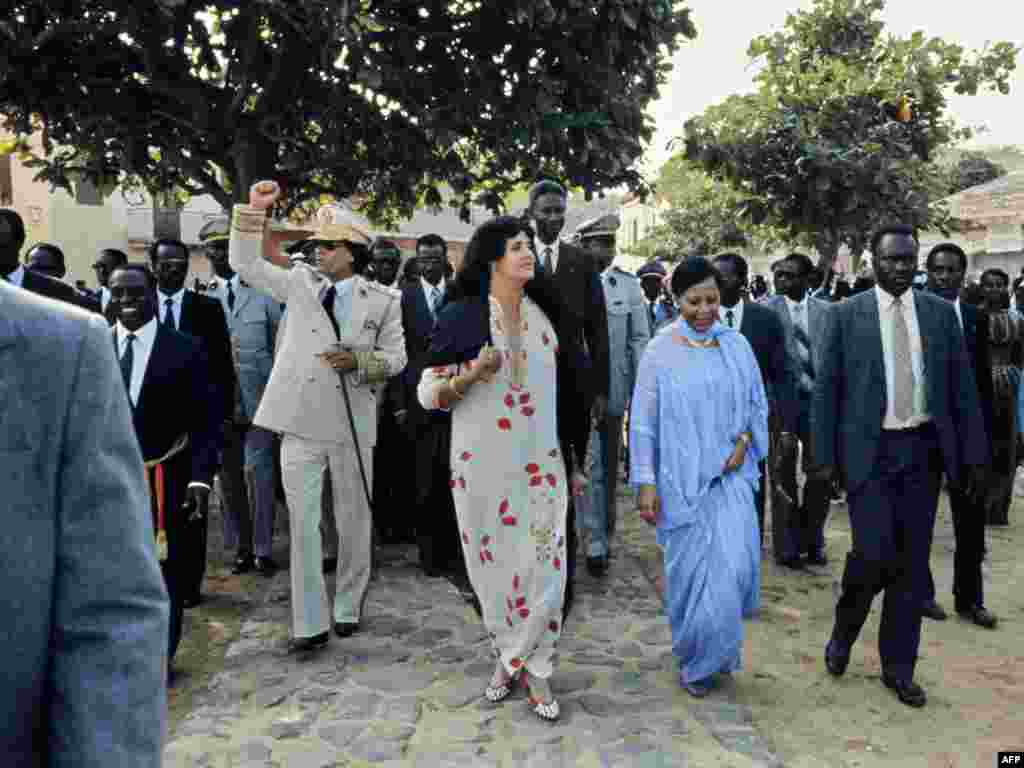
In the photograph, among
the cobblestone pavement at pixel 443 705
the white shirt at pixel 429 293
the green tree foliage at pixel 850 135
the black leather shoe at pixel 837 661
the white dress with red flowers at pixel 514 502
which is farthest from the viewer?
the green tree foliage at pixel 850 135

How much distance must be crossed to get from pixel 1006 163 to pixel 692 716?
212ft

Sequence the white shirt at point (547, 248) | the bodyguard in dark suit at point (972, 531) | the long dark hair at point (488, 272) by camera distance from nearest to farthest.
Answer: the long dark hair at point (488, 272), the bodyguard in dark suit at point (972, 531), the white shirt at point (547, 248)

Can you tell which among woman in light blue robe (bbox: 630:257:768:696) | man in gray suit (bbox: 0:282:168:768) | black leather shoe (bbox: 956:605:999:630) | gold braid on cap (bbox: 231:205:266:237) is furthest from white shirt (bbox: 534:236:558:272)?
man in gray suit (bbox: 0:282:168:768)

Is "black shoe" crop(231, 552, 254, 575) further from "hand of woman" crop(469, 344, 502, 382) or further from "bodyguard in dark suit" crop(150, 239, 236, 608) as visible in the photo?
"hand of woman" crop(469, 344, 502, 382)

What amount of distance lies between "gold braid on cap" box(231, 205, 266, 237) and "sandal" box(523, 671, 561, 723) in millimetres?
2585

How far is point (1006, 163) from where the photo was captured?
194 feet

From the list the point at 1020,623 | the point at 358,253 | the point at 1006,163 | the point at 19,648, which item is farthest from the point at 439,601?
the point at 1006,163

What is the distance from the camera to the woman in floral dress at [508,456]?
165 inches

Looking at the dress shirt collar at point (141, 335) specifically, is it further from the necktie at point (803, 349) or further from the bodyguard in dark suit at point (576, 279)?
the necktie at point (803, 349)

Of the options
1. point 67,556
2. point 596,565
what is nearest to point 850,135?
point 596,565

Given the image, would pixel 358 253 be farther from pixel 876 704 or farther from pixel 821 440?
pixel 876 704

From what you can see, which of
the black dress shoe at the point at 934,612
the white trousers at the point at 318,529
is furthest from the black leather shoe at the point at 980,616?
the white trousers at the point at 318,529

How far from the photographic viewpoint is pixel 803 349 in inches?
277

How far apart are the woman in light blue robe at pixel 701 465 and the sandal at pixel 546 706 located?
69cm
